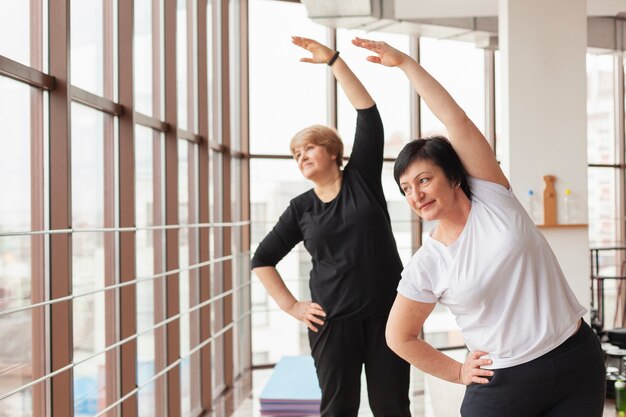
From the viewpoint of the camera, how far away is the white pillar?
4227mm

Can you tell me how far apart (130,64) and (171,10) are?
0.83 meters

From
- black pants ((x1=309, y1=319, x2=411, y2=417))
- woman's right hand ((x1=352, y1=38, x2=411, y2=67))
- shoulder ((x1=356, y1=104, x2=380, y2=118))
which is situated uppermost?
woman's right hand ((x1=352, y1=38, x2=411, y2=67))

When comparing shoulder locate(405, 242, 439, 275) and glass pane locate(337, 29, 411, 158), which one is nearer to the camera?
Result: shoulder locate(405, 242, 439, 275)

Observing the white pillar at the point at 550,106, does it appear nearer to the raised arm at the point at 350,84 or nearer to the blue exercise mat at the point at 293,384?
the blue exercise mat at the point at 293,384

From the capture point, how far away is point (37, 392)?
7.45 feet

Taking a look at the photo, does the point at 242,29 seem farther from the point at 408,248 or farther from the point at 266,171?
the point at 408,248

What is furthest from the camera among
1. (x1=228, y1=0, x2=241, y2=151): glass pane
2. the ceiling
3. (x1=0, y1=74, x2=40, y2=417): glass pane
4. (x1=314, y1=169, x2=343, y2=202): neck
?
(x1=228, y1=0, x2=241, y2=151): glass pane

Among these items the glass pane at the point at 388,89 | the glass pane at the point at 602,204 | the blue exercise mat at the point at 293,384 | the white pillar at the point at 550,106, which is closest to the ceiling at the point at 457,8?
the white pillar at the point at 550,106

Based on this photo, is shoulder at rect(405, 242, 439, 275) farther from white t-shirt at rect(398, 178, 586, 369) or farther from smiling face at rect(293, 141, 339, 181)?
smiling face at rect(293, 141, 339, 181)

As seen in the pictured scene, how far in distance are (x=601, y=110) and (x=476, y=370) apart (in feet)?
Result: 20.5

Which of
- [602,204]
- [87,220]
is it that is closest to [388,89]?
[602,204]

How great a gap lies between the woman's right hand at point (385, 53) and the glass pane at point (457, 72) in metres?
4.52

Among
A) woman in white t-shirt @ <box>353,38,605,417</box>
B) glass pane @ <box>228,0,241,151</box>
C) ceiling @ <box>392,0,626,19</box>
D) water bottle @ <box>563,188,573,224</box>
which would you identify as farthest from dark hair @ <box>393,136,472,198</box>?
glass pane @ <box>228,0,241,151</box>

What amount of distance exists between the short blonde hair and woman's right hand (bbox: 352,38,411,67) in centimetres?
64
